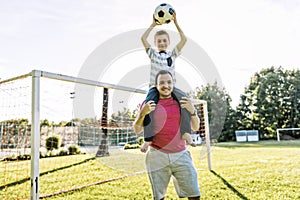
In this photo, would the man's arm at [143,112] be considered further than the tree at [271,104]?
No

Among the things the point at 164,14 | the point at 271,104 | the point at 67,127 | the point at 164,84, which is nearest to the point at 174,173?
the point at 164,84

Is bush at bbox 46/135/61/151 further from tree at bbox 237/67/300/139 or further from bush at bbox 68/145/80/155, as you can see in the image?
tree at bbox 237/67/300/139

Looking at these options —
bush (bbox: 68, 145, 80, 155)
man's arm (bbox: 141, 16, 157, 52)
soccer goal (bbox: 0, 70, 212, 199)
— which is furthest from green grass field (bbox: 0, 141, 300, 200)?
bush (bbox: 68, 145, 80, 155)

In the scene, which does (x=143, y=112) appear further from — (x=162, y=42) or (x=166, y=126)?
(x=162, y=42)

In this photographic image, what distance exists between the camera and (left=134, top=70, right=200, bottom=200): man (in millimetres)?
2615

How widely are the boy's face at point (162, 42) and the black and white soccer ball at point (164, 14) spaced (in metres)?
0.37

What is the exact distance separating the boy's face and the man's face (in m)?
0.48

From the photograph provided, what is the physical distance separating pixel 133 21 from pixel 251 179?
3.75 m

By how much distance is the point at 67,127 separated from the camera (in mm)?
9812

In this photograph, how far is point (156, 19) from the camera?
10.8 feet

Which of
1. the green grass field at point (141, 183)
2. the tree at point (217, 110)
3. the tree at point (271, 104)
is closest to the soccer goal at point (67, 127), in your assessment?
the green grass field at point (141, 183)

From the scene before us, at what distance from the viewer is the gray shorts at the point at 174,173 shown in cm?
260

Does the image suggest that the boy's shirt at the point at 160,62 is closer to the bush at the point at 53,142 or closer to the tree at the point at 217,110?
the bush at the point at 53,142

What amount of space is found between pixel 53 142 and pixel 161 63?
10.5m
